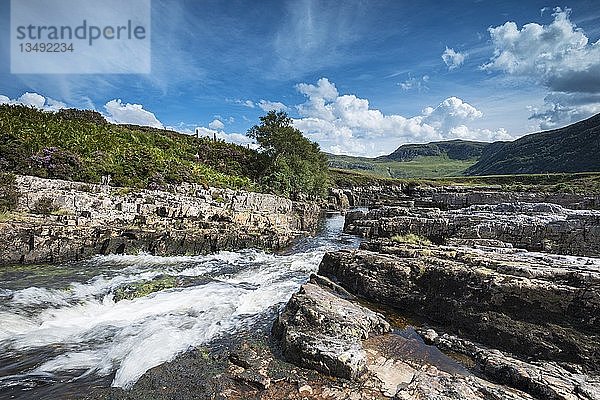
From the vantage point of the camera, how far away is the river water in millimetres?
7316

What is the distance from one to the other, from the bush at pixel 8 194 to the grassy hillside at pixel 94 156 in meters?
7.03

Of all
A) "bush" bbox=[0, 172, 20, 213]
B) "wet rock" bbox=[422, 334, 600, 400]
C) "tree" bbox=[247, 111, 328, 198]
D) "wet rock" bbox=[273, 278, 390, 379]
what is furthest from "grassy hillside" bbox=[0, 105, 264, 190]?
"wet rock" bbox=[422, 334, 600, 400]

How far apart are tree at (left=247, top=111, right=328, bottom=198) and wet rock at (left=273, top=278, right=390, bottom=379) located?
111ft

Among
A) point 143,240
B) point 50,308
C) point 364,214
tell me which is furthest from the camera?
point 364,214

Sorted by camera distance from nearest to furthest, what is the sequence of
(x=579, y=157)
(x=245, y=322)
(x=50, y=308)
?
1. (x=245, y=322)
2. (x=50, y=308)
3. (x=579, y=157)

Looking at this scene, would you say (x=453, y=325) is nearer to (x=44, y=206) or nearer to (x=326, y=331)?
(x=326, y=331)

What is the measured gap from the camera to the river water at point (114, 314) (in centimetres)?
732

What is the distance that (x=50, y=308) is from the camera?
1071 centimetres

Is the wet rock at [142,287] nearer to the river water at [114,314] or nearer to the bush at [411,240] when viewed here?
the river water at [114,314]

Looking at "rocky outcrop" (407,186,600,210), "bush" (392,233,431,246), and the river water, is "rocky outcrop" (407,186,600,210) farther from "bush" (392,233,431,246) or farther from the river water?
the river water

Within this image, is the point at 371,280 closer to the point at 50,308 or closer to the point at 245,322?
the point at 245,322

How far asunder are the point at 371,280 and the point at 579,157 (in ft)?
655

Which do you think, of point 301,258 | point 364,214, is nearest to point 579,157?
point 364,214

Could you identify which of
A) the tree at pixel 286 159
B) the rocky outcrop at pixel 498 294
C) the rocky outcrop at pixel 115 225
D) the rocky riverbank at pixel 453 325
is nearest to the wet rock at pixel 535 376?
the rocky riverbank at pixel 453 325
